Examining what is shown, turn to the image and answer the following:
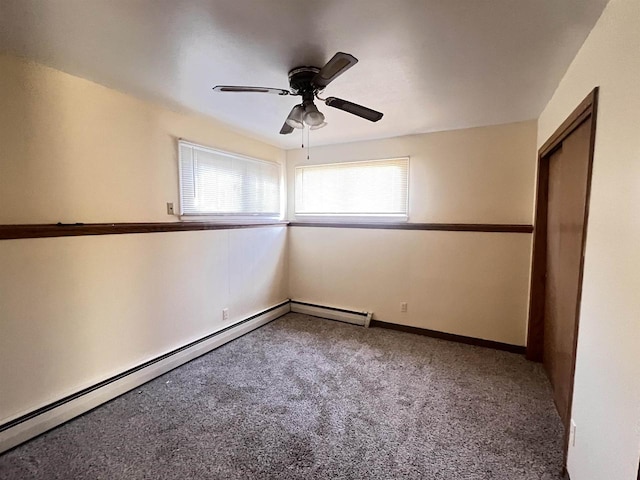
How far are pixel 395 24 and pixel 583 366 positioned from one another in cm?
187

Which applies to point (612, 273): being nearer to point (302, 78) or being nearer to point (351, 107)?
point (351, 107)

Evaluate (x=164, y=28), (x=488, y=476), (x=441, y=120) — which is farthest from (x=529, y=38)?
(x=488, y=476)

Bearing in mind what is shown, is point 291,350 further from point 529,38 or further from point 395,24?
point 529,38

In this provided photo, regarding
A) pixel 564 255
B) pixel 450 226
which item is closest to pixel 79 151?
pixel 450 226

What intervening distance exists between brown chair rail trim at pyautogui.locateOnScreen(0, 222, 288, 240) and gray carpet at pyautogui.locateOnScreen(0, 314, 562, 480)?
1.22 metres

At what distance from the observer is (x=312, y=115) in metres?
1.94

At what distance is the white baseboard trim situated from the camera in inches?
69.7

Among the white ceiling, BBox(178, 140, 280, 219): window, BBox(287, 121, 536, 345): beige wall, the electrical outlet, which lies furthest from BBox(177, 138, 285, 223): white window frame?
the electrical outlet

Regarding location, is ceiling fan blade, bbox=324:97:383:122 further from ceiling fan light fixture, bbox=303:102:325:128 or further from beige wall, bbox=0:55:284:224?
beige wall, bbox=0:55:284:224

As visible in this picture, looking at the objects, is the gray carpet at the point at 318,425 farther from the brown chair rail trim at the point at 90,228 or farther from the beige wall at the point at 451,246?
the brown chair rail trim at the point at 90,228

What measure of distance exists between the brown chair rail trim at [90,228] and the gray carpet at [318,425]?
4.02ft

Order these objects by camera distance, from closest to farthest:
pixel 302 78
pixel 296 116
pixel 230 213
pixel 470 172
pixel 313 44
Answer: pixel 313 44, pixel 302 78, pixel 296 116, pixel 470 172, pixel 230 213

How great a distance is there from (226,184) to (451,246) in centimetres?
252

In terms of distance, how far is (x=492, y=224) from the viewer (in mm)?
3010
